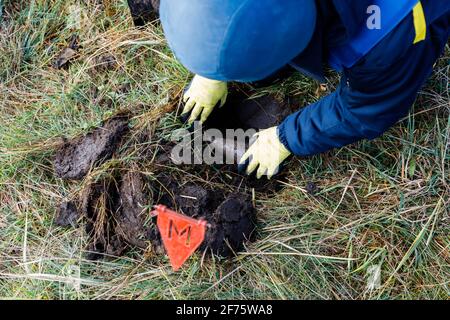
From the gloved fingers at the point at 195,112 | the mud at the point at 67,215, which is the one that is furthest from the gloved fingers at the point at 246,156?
the mud at the point at 67,215

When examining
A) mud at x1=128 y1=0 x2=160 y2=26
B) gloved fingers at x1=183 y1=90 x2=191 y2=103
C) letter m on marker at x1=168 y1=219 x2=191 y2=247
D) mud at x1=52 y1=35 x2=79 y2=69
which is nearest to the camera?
letter m on marker at x1=168 y1=219 x2=191 y2=247

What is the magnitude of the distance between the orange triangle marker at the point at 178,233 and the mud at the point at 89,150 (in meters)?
0.29

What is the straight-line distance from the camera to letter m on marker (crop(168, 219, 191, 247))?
1.59m

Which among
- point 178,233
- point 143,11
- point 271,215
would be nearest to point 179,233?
point 178,233

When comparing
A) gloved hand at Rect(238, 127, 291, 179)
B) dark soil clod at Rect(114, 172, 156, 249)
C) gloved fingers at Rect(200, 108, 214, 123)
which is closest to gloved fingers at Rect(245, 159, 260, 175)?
gloved hand at Rect(238, 127, 291, 179)

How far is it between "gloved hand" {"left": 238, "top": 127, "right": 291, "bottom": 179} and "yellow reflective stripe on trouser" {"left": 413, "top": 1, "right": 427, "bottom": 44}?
1.91 feet

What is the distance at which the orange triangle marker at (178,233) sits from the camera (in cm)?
160

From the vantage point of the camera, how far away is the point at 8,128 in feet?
6.47

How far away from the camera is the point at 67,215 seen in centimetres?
176

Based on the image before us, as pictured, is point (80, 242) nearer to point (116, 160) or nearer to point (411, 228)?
point (116, 160)

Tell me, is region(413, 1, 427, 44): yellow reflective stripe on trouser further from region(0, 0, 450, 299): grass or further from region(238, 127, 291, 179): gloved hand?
region(238, 127, 291, 179): gloved hand

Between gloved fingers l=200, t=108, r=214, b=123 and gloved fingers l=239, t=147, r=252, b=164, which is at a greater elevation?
gloved fingers l=200, t=108, r=214, b=123

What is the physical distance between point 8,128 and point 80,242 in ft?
1.94

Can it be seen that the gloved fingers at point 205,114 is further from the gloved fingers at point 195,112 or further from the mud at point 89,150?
the mud at point 89,150
